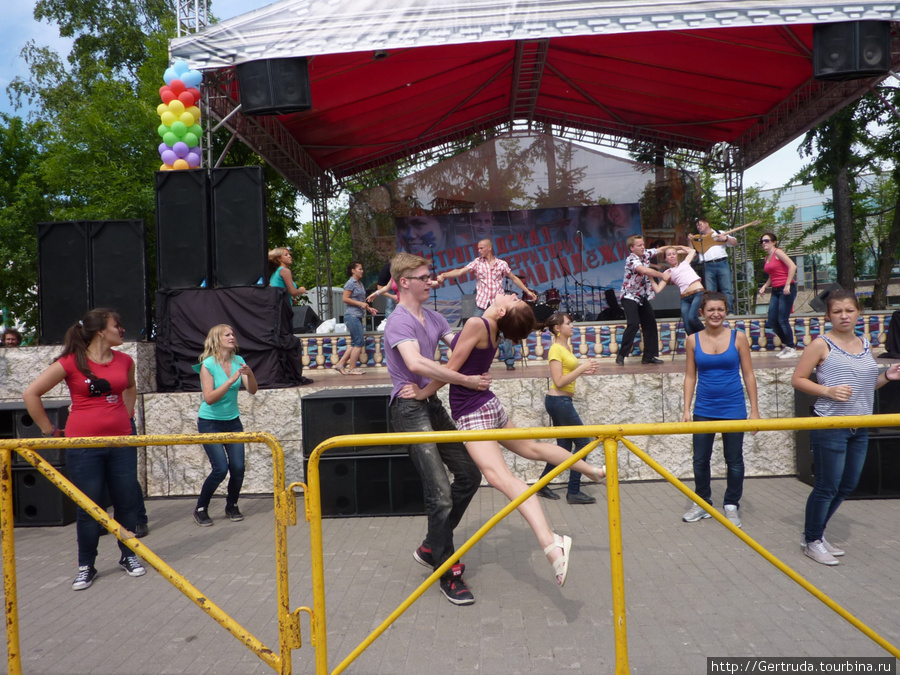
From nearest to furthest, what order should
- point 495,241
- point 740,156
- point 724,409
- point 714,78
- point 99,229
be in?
1. point 724,409
2. point 99,229
3. point 714,78
4. point 740,156
5. point 495,241

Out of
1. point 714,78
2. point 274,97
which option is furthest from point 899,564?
point 714,78

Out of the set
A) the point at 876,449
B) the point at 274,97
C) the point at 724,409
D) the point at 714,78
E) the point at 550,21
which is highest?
the point at 714,78

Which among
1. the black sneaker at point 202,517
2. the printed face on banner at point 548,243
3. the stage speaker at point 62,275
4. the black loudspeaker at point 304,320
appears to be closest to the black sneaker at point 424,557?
the black sneaker at point 202,517

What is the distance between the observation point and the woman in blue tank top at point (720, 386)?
204 inches

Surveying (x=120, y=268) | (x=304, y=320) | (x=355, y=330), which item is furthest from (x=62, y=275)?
(x=304, y=320)

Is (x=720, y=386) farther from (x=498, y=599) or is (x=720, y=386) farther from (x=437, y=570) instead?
(x=437, y=570)

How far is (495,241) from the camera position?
18.8 meters

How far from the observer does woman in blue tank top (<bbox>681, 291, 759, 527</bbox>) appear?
5.19 metres

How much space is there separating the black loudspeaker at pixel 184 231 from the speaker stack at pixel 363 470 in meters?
2.88

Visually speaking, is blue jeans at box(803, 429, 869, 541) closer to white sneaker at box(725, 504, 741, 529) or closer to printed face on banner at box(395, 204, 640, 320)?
white sneaker at box(725, 504, 741, 529)

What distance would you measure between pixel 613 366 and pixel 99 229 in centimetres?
639

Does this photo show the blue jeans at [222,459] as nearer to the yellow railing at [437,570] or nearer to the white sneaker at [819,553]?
the yellow railing at [437,570]

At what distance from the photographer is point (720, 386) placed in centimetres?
521

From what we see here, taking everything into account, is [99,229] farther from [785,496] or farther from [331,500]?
[785,496]
